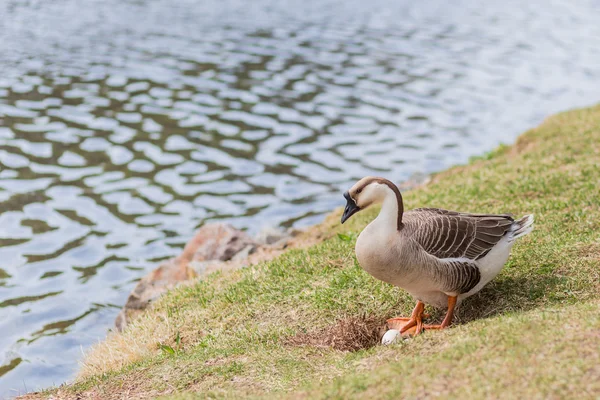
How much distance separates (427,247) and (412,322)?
85 cm

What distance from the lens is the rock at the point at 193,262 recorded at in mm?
10617

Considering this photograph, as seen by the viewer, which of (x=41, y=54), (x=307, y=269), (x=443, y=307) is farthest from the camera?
(x=41, y=54)

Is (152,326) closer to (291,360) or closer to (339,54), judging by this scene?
(291,360)

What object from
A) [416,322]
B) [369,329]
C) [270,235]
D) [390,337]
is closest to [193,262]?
[270,235]

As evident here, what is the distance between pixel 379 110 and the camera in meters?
21.2

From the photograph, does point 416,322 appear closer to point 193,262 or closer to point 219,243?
point 193,262

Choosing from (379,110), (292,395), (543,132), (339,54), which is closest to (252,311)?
(292,395)

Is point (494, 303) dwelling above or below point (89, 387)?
above

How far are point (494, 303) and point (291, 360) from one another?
2.19m

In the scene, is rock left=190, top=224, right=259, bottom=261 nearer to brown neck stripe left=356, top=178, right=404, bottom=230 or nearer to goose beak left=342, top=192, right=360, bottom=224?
goose beak left=342, top=192, right=360, bottom=224

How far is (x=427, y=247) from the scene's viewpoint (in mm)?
6578

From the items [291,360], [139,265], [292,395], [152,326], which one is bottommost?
[139,265]

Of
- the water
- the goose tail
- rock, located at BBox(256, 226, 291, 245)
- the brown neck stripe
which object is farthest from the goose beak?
rock, located at BBox(256, 226, 291, 245)

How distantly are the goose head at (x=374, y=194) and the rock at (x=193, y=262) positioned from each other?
4.45m
